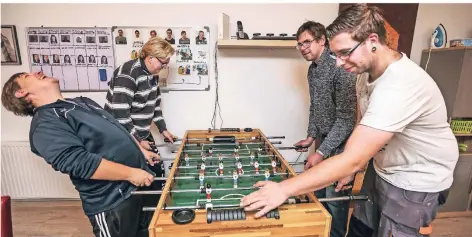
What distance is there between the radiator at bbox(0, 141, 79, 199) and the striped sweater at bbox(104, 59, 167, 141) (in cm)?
118

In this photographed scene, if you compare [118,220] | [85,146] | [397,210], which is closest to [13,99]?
[85,146]

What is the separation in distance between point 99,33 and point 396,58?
2.42 metres

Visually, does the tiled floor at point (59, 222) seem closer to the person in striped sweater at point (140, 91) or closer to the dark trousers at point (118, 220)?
the person in striped sweater at point (140, 91)

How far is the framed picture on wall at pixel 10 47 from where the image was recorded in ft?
7.80

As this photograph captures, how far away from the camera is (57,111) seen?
1142 mm

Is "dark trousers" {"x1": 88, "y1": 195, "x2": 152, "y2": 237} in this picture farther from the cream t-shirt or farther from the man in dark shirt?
the cream t-shirt

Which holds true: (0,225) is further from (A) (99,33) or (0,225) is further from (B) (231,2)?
(B) (231,2)

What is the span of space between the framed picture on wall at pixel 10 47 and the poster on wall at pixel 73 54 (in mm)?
109

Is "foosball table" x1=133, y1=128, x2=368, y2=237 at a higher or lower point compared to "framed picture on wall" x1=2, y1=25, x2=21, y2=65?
lower

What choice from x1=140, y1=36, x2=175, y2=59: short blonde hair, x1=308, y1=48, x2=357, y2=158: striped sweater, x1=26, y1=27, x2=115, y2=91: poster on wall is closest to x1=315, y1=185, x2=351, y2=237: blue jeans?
x1=308, y1=48, x2=357, y2=158: striped sweater

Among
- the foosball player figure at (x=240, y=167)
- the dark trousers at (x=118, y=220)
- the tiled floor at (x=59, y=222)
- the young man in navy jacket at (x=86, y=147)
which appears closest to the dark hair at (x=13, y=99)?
the young man in navy jacket at (x=86, y=147)

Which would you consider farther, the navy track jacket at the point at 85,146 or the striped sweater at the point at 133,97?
the striped sweater at the point at 133,97

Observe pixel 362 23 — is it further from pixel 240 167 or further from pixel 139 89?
pixel 139 89

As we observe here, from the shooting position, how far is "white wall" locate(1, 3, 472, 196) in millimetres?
2400
